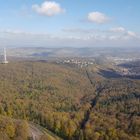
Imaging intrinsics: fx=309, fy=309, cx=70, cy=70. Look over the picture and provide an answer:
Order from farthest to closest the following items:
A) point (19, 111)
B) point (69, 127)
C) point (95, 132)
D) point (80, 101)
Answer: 1. point (80, 101)
2. point (19, 111)
3. point (69, 127)
4. point (95, 132)

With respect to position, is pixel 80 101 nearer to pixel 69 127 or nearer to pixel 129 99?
pixel 129 99

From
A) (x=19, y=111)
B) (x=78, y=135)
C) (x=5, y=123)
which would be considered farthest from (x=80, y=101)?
(x=5, y=123)

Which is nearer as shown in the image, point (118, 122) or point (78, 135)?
point (78, 135)

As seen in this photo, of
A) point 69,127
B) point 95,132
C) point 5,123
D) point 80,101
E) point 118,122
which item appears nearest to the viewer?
point 5,123

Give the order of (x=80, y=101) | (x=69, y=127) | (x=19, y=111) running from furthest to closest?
(x=80, y=101)
(x=19, y=111)
(x=69, y=127)

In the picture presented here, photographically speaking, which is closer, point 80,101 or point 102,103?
point 102,103

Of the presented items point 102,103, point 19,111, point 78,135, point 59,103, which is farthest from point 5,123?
point 102,103

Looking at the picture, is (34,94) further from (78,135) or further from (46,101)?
(78,135)

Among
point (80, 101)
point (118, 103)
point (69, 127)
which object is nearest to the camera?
point (69, 127)

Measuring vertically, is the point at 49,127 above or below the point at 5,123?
below
